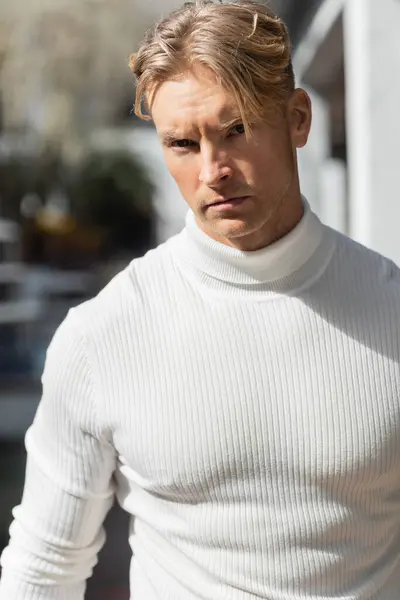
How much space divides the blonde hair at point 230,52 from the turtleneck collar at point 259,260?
164mm

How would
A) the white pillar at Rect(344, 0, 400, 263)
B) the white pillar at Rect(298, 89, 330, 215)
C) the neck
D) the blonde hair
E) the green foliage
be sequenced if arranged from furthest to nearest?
the green foliage → the white pillar at Rect(298, 89, 330, 215) → the white pillar at Rect(344, 0, 400, 263) → the neck → the blonde hair

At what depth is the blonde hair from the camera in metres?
1.20

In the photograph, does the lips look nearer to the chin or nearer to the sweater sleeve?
the chin

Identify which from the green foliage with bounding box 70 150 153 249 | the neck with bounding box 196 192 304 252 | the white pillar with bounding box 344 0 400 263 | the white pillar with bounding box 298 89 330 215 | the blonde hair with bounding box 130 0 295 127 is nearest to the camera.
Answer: the blonde hair with bounding box 130 0 295 127

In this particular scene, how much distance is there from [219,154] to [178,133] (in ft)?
0.17

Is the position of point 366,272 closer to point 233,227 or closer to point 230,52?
point 233,227

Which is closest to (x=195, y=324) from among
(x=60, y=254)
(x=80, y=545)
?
(x=80, y=545)

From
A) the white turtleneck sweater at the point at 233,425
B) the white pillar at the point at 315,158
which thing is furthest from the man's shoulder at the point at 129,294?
the white pillar at the point at 315,158

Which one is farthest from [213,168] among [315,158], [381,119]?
[315,158]

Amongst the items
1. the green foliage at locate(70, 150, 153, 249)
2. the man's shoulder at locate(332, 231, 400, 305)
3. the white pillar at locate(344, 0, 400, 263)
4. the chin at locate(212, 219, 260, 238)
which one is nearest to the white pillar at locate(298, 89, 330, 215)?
the white pillar at locate(344, 0, 400, 263)

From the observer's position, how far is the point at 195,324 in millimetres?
1322

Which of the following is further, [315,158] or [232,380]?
[315,158]

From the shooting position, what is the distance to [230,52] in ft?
3.94

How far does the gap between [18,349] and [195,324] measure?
7.28 m
